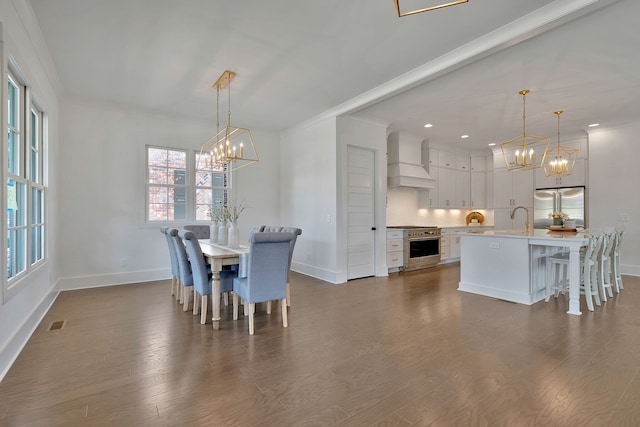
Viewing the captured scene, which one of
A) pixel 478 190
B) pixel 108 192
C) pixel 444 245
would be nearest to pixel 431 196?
pixel 444 245

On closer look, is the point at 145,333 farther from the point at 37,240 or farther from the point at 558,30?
the point at 558,30

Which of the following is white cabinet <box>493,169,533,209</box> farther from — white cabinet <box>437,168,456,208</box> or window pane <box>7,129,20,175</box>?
window pane <box>7,129,20,175</box>

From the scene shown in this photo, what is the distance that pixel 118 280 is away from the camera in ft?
16.3

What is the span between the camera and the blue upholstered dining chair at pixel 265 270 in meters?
2.91

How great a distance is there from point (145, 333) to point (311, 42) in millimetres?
3198

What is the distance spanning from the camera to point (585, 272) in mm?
3814

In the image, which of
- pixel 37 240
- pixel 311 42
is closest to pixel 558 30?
pixel 311 42

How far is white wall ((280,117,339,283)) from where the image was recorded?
5.29m

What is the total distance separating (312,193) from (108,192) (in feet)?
10.6

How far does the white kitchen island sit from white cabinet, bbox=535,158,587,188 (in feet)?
9.09

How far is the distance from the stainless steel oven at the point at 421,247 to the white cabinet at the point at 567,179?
8.12 feet

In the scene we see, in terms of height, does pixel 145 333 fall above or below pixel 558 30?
below

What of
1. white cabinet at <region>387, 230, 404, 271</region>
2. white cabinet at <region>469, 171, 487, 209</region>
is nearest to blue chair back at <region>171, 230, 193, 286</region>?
white cabinet at <region>387, 230, 404, 271</region>

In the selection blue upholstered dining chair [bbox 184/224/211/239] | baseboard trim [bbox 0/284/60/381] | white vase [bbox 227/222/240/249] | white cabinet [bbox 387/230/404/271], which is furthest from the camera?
white cabinet [bbox 387/230/404/271]
